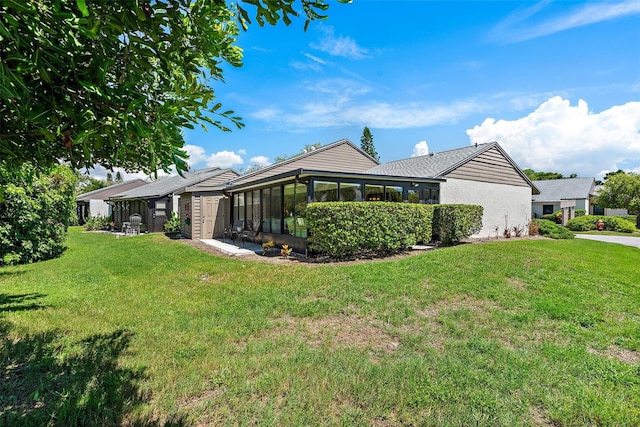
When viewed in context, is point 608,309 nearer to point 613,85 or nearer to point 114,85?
point 114,85

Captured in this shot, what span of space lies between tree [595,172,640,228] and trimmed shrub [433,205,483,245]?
22853 mm

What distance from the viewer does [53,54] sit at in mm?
1592

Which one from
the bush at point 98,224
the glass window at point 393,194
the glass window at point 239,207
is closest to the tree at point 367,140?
the bush at point 98,224

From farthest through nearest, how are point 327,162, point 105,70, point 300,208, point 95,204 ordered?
point 95,204 → point 327,162 → point 300,208 → point 105,70

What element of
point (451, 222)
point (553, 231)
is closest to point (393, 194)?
point (451, 222)

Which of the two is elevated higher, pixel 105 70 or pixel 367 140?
pixel 367 140

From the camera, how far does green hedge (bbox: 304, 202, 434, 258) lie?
9977 mm

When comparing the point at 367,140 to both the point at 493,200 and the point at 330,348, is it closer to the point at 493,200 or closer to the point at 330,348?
the point at 493,200

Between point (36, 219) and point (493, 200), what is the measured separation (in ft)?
66.0

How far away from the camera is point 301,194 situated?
471 inches

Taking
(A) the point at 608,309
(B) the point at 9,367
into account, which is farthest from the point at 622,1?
(B) the point at 9,367

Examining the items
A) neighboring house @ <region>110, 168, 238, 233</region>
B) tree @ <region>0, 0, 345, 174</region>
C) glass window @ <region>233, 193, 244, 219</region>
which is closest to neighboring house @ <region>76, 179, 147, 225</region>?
neighboring house @ <region>110, 168, 238, 233</region>

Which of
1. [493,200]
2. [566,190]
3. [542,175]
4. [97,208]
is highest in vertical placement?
[542,175]

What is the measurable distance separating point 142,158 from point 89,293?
6.13m
